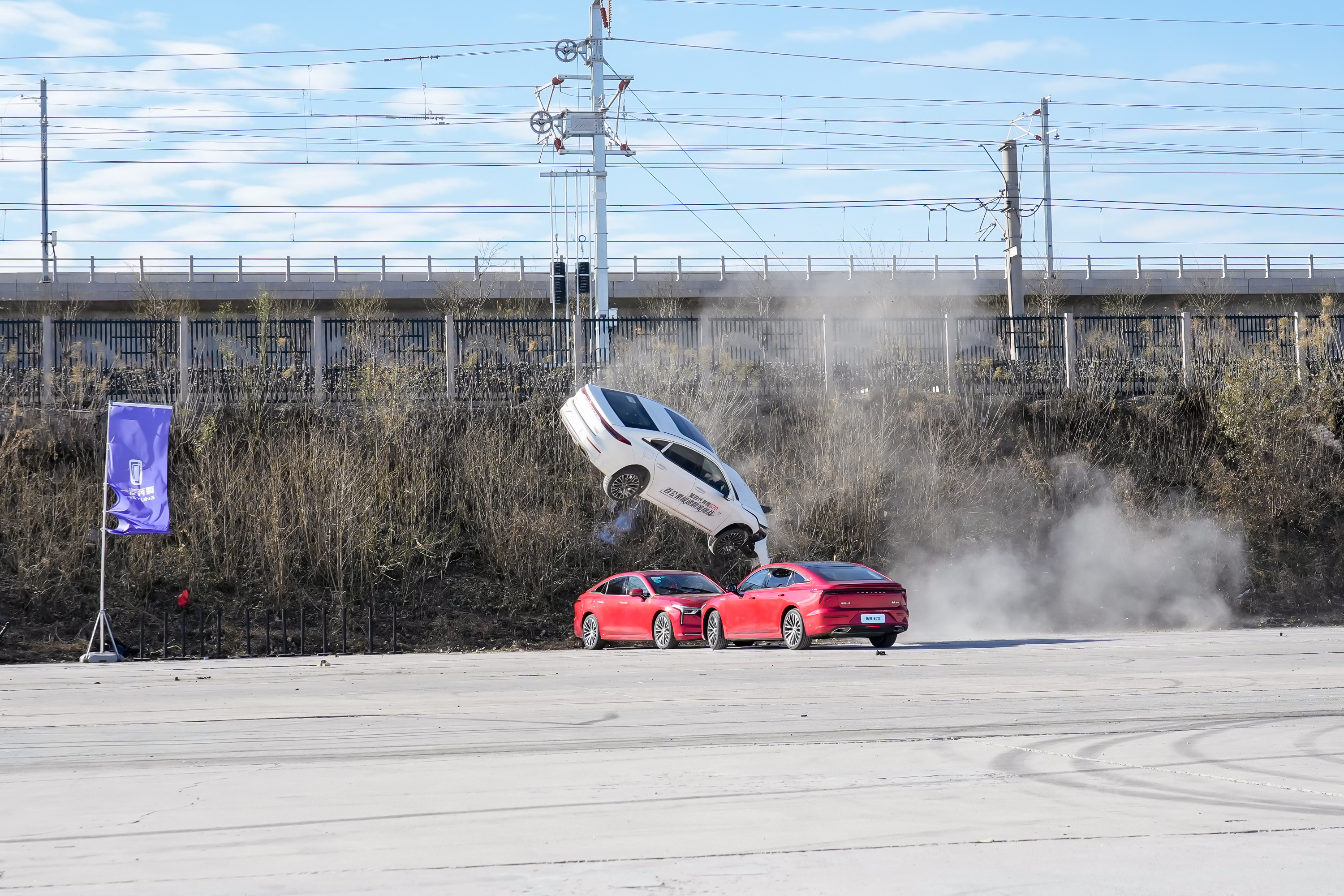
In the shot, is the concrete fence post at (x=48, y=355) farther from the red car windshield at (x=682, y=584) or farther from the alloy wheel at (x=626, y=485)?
the red car windshield at (x=682, y=584)

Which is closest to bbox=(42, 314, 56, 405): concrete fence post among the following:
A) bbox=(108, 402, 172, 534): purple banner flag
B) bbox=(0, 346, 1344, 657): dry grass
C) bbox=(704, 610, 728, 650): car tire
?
bbox=(0, 346, 1344, 657): dry grass

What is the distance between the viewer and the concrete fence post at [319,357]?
31500mm

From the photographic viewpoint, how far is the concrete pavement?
18.6 ft

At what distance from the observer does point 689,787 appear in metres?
7.71

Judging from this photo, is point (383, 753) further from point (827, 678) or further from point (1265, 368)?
point (1265, 368)

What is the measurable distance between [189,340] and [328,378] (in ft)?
11.8

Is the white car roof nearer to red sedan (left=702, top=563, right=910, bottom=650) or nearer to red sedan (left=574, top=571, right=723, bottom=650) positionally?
red sedan (left=574, top=571, right=723, bottom=650)

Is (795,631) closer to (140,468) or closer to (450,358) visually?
(140,468)

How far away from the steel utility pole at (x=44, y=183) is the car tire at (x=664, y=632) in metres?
40.8

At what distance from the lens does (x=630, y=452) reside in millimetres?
25719

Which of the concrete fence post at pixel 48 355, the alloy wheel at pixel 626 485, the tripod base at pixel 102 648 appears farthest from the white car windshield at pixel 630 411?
the concrete fence post at pixel 48 355

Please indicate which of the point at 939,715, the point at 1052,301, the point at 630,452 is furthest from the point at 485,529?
the point at 1052,301

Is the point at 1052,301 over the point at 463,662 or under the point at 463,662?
over

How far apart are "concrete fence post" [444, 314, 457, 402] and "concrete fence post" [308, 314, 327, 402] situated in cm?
302
